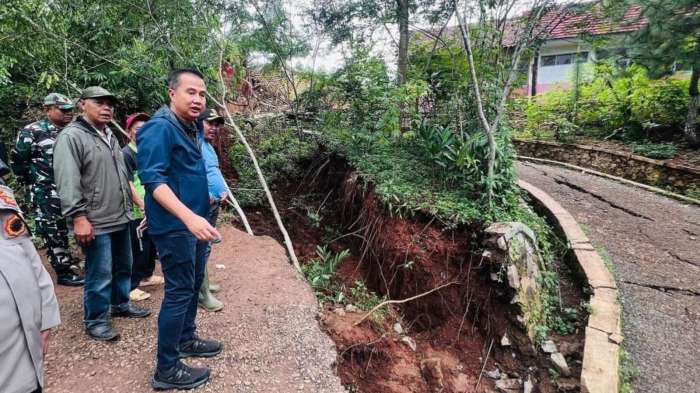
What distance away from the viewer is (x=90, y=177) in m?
2.53

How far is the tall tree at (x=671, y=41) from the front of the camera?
686 cm

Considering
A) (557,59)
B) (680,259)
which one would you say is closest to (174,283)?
(680,259)

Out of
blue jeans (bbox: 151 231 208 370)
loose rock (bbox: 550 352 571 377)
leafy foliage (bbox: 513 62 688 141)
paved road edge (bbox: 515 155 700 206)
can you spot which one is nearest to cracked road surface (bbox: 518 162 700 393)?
paved road edge (bbox: 515 155 700 206)

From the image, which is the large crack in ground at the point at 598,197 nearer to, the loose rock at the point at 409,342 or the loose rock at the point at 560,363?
the loose rock at the point at 560,363

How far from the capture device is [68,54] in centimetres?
494

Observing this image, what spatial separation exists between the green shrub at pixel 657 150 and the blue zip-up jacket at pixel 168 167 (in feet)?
31.9

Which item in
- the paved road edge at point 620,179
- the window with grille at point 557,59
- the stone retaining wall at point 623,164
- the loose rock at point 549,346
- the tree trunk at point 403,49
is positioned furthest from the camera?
the window with grille at point 557,59

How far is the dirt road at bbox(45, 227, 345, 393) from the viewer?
238 cm

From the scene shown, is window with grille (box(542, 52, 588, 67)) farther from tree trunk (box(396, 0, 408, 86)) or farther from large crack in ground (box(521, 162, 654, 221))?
tree trunk (box(396, 0, 408, 86))

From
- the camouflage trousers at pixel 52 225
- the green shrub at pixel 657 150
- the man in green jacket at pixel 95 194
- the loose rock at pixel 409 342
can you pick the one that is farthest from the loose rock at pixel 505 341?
the green shrub at pixel 657 150

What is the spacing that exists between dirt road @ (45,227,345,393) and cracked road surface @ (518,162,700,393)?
2678mm

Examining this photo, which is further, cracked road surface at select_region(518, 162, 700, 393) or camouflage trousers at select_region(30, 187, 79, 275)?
camouflage trousers at select_region(30, 187, 79, 275)

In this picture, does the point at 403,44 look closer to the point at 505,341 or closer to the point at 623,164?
the point at 505,341

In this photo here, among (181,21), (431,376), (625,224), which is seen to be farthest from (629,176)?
(181,21)
